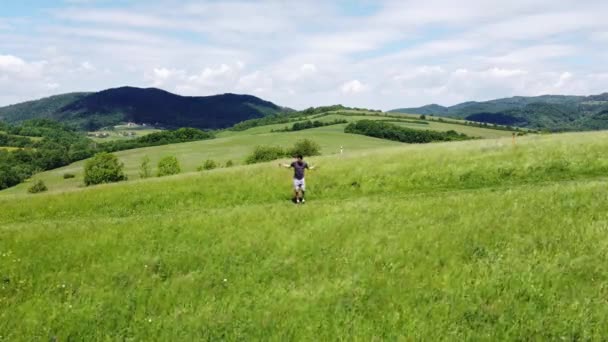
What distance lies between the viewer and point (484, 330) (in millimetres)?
10789

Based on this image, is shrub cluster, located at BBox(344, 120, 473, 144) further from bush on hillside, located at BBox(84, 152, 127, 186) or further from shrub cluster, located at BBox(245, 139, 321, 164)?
bush on hillside, located at BBox(84, 152, 127, 186)

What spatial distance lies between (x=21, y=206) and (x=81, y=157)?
157 m

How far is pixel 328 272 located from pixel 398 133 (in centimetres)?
15706

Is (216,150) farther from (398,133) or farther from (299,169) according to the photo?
(299,169)

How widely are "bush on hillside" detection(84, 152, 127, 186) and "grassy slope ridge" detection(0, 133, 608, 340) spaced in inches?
3017

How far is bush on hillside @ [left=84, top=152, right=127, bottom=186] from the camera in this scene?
299ft

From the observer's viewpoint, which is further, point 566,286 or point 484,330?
point 566,286

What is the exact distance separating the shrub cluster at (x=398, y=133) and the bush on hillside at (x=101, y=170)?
325 feet

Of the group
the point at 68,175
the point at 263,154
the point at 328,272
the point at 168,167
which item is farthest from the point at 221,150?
the point at 328,272

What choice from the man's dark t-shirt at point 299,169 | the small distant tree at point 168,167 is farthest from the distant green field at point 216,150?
the man's dark t-shirt at point 299,169

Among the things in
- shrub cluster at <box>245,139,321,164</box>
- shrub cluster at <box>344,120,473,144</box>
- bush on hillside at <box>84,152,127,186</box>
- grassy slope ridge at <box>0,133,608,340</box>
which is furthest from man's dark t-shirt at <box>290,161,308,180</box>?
shrub cluster at <box>344,120,473,144</box>

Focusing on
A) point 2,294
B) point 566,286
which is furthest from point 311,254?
point 2,294

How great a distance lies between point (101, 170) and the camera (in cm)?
9131

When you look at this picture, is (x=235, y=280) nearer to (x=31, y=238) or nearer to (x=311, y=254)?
(x=311, y=254)
